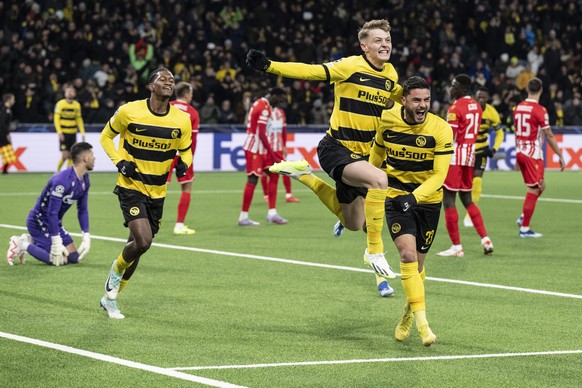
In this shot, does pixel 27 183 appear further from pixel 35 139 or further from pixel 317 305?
pixel 317 305

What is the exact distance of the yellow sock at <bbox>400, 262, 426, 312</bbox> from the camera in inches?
320

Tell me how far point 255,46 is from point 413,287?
2615 centimetres

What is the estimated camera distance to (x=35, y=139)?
28.2 m

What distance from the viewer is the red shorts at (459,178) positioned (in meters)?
14.2

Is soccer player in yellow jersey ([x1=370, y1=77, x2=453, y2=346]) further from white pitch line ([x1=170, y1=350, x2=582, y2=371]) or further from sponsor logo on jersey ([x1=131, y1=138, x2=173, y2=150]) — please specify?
sponsor logo on jersey ([x1=131, y1=138, x2=173, y2=150])

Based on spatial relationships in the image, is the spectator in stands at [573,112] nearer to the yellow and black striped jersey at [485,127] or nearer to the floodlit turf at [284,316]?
the yellow and black striped jersey at [485,127]

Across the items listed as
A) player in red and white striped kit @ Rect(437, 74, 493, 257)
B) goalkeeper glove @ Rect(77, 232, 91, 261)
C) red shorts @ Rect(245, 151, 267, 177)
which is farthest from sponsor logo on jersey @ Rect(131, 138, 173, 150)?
red shorts @ Rect(245, 151, 267, 177)

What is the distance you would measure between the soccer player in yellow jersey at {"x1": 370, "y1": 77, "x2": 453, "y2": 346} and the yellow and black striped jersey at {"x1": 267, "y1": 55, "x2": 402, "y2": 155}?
1.06 meters

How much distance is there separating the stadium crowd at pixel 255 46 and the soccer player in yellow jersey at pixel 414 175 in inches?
841

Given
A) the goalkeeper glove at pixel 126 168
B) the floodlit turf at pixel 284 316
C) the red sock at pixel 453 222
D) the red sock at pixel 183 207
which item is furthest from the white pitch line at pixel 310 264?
the goalkeeper glove at pixel 126 168

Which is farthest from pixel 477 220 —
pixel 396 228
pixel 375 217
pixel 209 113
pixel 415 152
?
pixel 209 113

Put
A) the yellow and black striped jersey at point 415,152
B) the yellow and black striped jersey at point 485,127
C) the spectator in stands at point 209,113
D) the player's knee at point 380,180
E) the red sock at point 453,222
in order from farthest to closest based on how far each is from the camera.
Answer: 1. the spectator in stands at point 209,113
2. the yellow and black striped jersey at point 485,127
3. the red sock at point 453,222
4. the player's knee at point 380,180
5. the yellow and black striped jersey at point 415,152

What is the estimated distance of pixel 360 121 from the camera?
9.94 metres

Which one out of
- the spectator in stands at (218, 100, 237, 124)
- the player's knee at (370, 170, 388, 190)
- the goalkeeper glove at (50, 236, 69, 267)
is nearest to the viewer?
the player's knee at (370, 170, 388, 190)
